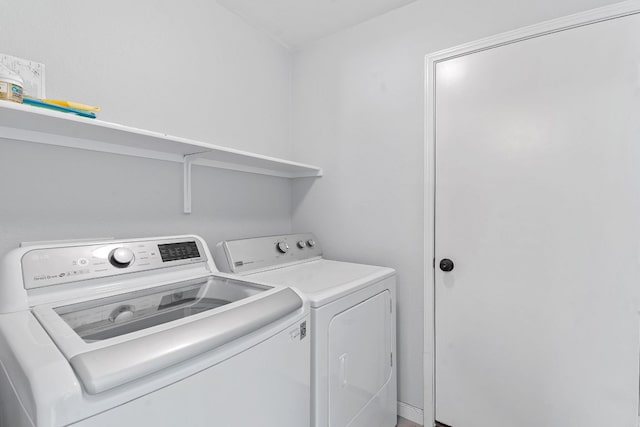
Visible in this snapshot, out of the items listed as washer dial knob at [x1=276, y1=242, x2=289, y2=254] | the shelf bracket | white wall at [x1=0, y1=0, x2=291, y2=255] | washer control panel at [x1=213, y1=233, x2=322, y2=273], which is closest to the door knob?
washer control panel at [x1=213, y1=233, x2=322, y2=273]

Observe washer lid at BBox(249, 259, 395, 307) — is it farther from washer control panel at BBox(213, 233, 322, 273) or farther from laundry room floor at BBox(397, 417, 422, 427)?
laundry room floor at BBox(397, 417, 422, 427)

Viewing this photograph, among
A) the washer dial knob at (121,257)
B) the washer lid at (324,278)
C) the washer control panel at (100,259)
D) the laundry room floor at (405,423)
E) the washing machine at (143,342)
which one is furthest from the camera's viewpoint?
the laundry room floor at (405,423)

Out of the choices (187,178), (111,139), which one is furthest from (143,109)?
Result: (187,178)

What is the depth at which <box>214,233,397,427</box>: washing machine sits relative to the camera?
124cm

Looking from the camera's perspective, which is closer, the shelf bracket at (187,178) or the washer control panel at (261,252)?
the washer control panel at (261,252)

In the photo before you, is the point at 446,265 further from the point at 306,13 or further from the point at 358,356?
the point at 306,13

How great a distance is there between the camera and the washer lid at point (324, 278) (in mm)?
1288

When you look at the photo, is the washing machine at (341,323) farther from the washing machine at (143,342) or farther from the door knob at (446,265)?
the door knob at (446,265)

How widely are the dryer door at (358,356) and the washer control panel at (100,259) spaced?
0.75 m

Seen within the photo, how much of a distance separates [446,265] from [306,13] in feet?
5.99

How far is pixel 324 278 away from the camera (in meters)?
1.55

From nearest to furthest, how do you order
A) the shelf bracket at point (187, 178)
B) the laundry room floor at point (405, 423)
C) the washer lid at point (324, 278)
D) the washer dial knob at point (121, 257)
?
the washer dial knob at point (121, 257)
the washer lid at point (324, 278)
the shelf bracket at point (187, 178)
the laundry room floor at point (405, 423)

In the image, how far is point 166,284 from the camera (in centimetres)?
127

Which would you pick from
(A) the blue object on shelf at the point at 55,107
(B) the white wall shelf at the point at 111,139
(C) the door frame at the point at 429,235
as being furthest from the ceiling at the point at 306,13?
(A) the blue object on shelf at the point at 55,107
